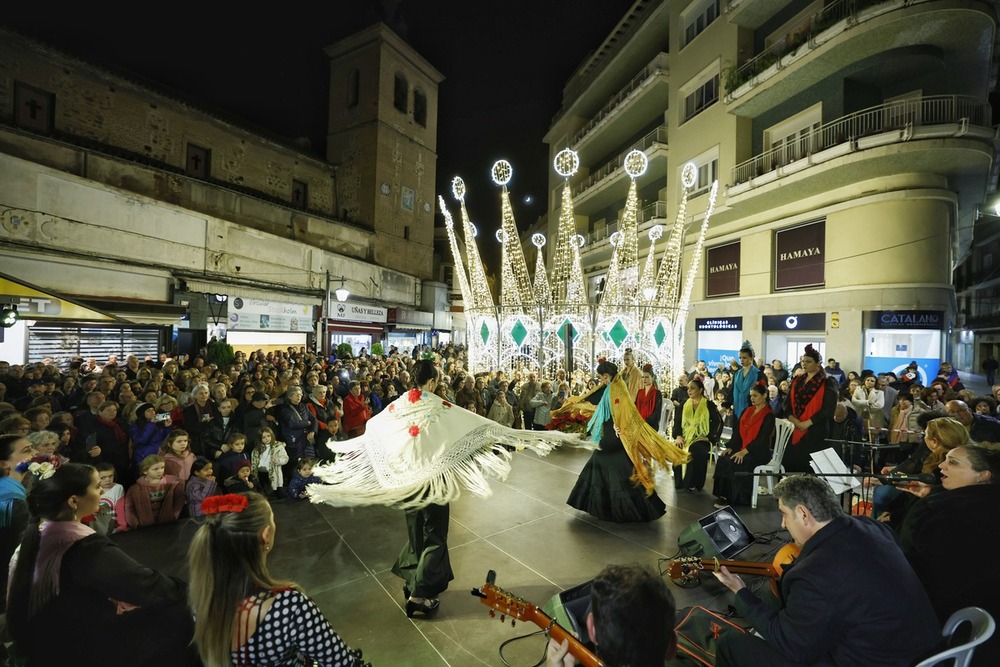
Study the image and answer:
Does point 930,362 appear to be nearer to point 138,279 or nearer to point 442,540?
point 442,540

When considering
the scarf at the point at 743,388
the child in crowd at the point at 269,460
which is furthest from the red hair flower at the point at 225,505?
the scarf at the point at 743,388

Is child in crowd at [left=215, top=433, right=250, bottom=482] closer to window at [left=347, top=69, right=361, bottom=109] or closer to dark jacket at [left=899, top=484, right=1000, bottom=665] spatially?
dark jacket at [left=899, top=484, right=1000, bottom=665]

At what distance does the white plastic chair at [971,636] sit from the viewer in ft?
5.66

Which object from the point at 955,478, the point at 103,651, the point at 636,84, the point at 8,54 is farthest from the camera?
Result: the point at 636,84

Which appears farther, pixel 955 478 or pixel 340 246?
pixel 340 246

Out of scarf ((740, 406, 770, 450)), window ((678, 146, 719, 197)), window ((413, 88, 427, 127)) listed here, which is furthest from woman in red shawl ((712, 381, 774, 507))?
window ((413, 88, 427, 127))

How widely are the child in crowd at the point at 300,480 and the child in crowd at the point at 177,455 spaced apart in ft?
3.76

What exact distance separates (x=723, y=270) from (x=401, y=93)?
22.2 meters

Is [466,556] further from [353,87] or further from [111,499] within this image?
[353,87]

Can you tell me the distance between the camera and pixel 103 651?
1.78 meters

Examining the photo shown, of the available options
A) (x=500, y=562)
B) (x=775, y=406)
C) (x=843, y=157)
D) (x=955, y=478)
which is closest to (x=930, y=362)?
(x=843, y=157)

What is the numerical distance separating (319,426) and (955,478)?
21.7ft

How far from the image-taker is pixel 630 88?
70.5ft

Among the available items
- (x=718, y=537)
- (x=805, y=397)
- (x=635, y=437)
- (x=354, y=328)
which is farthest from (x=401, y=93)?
(x=718, y=537)
